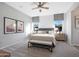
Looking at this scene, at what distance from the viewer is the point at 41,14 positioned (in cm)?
302

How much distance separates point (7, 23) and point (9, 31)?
29 cm

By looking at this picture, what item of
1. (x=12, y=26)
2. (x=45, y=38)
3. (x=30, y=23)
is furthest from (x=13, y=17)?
(x=45, y=38)

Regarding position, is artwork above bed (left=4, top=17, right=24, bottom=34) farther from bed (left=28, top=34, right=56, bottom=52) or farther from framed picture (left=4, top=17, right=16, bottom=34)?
bed (left=28, top=34, right=56, bottom=52)

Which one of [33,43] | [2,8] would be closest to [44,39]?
[33,43]

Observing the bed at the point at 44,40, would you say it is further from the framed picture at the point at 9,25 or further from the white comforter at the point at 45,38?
the framed picture at the point at 9,25

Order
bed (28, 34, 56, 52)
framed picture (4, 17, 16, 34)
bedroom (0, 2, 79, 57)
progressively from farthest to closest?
bed (28, 34, 56, 52) < framed picture (4, 17, 16, 34) < bedroom (0, 2, 79, 57)

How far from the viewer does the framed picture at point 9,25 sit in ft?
10.7

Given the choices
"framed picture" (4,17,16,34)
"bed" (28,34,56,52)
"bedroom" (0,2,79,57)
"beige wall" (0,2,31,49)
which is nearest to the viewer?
"bedroom" (0,2,79,57)

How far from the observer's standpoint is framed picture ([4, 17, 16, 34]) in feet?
10.7

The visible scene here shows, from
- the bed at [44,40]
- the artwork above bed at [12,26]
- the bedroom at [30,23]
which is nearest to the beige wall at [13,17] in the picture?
the bedroom at [30,23]

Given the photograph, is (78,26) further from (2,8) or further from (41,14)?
(2,8)

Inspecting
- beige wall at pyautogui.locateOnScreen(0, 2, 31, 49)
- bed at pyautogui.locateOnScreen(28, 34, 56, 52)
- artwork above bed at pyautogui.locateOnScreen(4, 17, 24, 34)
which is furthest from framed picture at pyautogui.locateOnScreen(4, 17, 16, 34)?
bed at pyautogui.locateOnScreen(28, 34, 56, 52)

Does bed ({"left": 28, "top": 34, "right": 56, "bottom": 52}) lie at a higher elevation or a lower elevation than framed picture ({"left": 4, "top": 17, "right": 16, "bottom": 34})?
lower

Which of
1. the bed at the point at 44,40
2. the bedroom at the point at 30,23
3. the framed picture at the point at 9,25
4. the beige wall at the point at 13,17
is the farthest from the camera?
the bed at the point at 44,40
